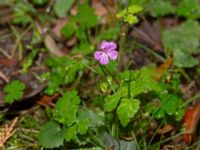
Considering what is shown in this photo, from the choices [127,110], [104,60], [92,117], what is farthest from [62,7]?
[127,110]

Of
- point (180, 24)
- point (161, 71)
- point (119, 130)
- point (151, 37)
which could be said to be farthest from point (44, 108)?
point (180, 24)

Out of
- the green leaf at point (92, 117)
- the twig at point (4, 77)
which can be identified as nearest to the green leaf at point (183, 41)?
the green leaf at point (92, 117)

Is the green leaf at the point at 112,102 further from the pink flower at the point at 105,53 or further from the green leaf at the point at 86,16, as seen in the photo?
the green leaf at the point at 86,16

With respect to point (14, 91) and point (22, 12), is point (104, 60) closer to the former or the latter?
point (14, 91)

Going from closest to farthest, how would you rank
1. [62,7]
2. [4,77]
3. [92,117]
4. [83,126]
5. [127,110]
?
[127,110], [83,126], [92,117], [4,77], [62,7]

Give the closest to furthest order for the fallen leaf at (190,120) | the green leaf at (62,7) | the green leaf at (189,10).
A: the fallen leaf at (190,120)
the green leaf at (189,10)
the green leaf at (62,7)
